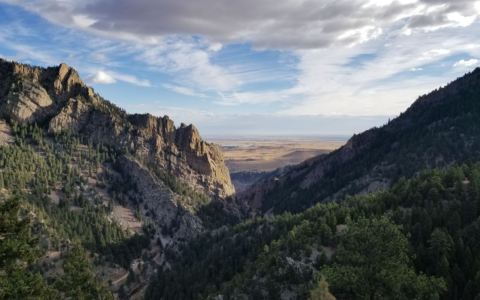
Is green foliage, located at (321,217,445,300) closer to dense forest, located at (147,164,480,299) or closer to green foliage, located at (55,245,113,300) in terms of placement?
dense forest, located at (147,164,480,299)

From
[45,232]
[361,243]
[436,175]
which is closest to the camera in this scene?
[361,243]

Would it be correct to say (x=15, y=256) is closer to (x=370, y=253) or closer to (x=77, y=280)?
(x=77, y=280)

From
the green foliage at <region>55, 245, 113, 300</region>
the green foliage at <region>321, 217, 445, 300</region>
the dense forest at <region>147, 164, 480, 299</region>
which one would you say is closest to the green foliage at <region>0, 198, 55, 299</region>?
the green foliage at <region>55, 245, 113, 300</region>

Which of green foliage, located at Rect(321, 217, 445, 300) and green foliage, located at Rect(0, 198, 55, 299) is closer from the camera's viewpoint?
green foliage, located at Rect(0, 198, 55, 299)

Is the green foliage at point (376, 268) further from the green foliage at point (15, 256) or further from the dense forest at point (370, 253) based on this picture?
the green foliage at point (15, 256)

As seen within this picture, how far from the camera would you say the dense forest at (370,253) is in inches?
1774

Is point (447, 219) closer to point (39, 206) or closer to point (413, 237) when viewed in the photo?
point (413, 237)

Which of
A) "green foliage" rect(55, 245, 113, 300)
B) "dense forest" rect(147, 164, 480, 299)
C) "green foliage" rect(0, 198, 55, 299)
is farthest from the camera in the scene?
"green foliage" rect(55, 245, 113, 300)

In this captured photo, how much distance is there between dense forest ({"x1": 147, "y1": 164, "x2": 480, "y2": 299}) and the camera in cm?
4506

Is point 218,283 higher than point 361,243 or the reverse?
the reverse

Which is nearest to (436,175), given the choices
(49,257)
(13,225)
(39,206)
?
(13,225)

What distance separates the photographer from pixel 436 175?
12088 centimetres

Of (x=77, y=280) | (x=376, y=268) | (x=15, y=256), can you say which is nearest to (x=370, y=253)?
(x=376, y=268)

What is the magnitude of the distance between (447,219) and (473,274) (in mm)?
19916
